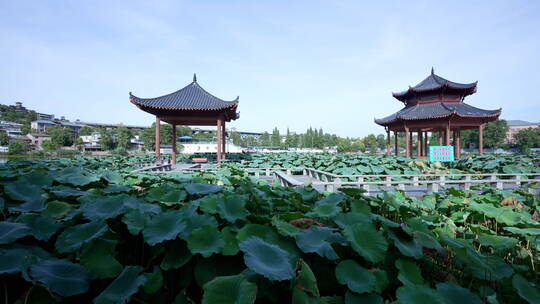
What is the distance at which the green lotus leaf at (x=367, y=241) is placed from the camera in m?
1.12

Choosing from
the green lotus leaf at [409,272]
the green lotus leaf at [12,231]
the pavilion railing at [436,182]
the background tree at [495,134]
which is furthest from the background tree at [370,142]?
the green lotus leaf at [12,231]

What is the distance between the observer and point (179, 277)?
118 centimetres

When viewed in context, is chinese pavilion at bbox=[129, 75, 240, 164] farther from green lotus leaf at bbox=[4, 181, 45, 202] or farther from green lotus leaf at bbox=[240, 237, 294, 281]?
green lotus leaf at bbox=[240, 237, 294, 281]

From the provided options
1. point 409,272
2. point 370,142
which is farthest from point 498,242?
point 370,142

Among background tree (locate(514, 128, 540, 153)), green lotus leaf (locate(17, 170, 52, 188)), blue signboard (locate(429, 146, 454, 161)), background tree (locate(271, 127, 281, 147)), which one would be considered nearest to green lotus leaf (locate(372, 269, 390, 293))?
green lotus leaf (locate(17, 170, 52, 188))

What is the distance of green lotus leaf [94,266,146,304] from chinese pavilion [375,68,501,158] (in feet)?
58.7

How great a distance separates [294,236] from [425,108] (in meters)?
20.0

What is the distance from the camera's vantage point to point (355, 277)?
3.43 feet

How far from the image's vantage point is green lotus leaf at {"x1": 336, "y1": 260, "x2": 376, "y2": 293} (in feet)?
3.21

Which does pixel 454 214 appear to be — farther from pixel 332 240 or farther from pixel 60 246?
pixel 60 246

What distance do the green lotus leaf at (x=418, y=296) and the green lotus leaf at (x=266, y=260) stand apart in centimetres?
42

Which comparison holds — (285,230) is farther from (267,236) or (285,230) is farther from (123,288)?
(123,288)

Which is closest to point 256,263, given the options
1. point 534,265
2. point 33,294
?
point 33,294

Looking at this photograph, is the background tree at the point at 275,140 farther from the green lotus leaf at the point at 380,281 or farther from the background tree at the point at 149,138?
the green lotus leaf at the point at 380,281
